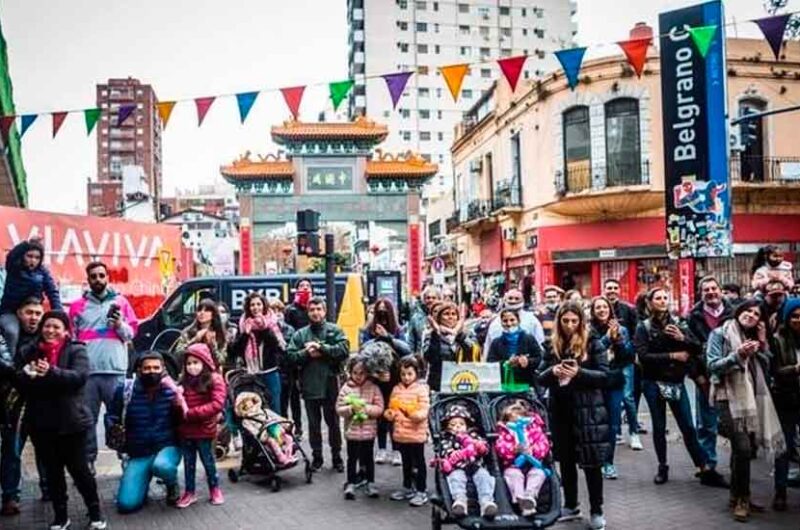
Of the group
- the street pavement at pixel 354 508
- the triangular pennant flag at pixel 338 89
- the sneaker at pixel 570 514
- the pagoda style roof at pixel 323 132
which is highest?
the pagoda style roof at pixel 323 132

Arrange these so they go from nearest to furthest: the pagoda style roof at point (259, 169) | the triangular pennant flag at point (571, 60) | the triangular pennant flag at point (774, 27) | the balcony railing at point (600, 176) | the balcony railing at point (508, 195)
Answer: the triangular pennant flag at point (774, 27)
the triangular pennant flag at point (571, 60)
the balcony railing at point (600, 176)
the balcony railing at point (508, 195)
the pagoda style roof at point (259, 169)

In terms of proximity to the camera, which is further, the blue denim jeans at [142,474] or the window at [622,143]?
the window at [622,143]

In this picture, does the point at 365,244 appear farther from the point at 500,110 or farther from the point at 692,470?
the point at 692,470

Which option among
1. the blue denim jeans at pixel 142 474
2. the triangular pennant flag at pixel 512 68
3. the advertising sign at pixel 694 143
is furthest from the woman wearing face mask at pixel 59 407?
the advertising sign at pixel 694 143

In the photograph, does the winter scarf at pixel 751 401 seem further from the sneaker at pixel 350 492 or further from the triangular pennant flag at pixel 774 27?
the triangular pennant flag at pixel 774 27

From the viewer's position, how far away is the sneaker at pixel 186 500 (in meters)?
6.78

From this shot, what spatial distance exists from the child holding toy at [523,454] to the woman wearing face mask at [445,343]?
2.08m

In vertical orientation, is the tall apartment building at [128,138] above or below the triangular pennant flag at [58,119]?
above

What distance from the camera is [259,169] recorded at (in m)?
37.6

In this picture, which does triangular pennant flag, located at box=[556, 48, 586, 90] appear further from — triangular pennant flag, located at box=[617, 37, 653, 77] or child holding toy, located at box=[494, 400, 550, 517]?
child holding toy, located at box=[494, 400, 550, 517]

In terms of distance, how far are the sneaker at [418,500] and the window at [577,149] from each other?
19646mm

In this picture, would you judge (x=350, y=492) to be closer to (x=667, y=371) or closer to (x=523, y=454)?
(x=523, y=454)

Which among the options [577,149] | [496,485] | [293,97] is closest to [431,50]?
[577,149]

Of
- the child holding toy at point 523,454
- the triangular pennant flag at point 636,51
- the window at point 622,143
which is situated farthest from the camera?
the window at point 622,143
